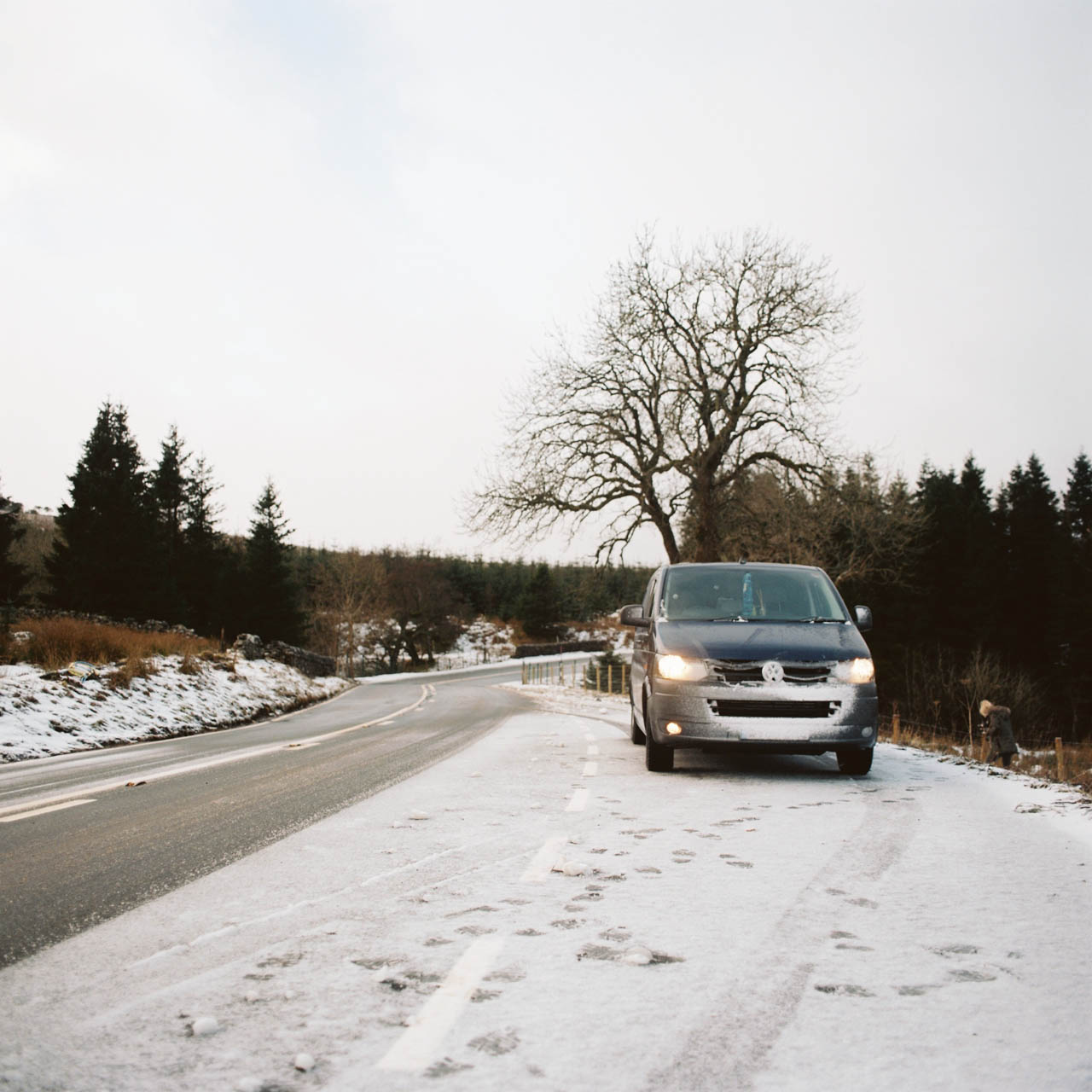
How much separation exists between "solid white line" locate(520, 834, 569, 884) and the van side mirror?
162 inches

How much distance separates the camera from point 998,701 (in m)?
38.9

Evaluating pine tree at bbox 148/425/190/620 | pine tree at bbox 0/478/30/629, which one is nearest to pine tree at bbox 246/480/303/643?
pine tree at bbox 148/425/190/620

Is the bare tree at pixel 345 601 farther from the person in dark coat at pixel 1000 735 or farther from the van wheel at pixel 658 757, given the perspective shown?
the van wheel at pixel 658 757

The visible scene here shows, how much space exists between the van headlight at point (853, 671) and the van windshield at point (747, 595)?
85 centimetres

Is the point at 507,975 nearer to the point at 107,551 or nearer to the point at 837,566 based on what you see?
the point at 837,566

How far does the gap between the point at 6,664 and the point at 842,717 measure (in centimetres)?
1416

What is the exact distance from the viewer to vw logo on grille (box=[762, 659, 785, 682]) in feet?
25.0

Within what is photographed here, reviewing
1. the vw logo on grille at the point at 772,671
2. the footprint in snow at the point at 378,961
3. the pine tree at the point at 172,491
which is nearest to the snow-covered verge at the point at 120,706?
the vw logo on grille at the point at 772,671

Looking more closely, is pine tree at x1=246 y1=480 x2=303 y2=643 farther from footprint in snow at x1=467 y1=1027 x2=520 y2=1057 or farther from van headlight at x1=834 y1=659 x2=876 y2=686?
footprint in snow at x1=467 y1=1027 x2=520 y2=1057

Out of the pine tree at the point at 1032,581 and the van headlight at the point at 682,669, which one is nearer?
the van headlight at the point at 682,669

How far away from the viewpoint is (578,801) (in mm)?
6559

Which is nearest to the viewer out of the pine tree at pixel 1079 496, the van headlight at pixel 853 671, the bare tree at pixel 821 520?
the van headlight at pixel 853 671

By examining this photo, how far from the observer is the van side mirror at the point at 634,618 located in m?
9.21

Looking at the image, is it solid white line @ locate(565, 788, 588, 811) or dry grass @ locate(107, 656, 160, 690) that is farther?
dry grass @ locate(107, 656, 160, 690)
